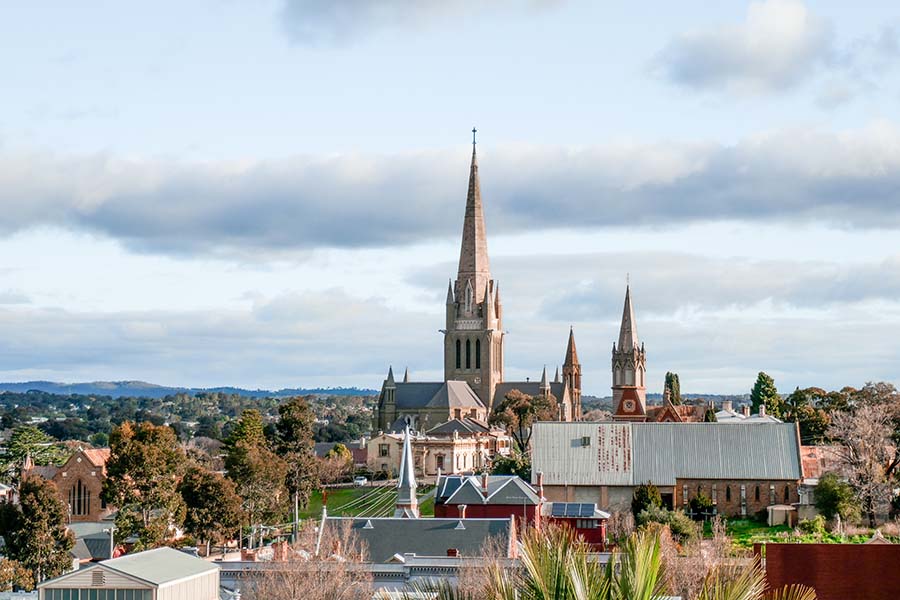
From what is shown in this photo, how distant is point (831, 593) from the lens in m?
43.9

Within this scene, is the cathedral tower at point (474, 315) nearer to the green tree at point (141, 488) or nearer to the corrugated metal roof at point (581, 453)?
the corrugated metal roof at point (581, 453)

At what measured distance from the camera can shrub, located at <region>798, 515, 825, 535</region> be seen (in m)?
83.6

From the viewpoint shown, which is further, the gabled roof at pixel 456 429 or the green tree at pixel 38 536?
the gabled roof at pixel 456 429

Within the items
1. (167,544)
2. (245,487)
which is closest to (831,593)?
(167,544)

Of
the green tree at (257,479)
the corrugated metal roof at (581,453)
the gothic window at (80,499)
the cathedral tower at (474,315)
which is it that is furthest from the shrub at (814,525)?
the cathedral tower at (474,315)

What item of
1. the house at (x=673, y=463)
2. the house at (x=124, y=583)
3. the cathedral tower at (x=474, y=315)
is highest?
the cathedral tower at (x=474, y=315)

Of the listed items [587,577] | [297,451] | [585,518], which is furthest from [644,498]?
[587,577]

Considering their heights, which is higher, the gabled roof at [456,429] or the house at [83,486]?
the gabled roof at [456,429]

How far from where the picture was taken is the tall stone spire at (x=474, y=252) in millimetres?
175250

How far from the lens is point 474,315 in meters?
175

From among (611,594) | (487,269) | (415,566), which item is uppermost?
(487,269)

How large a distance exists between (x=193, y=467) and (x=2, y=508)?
1402cm

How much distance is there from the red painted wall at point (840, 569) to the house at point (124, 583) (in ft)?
66.1

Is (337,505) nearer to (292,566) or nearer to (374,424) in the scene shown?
(292,566)
